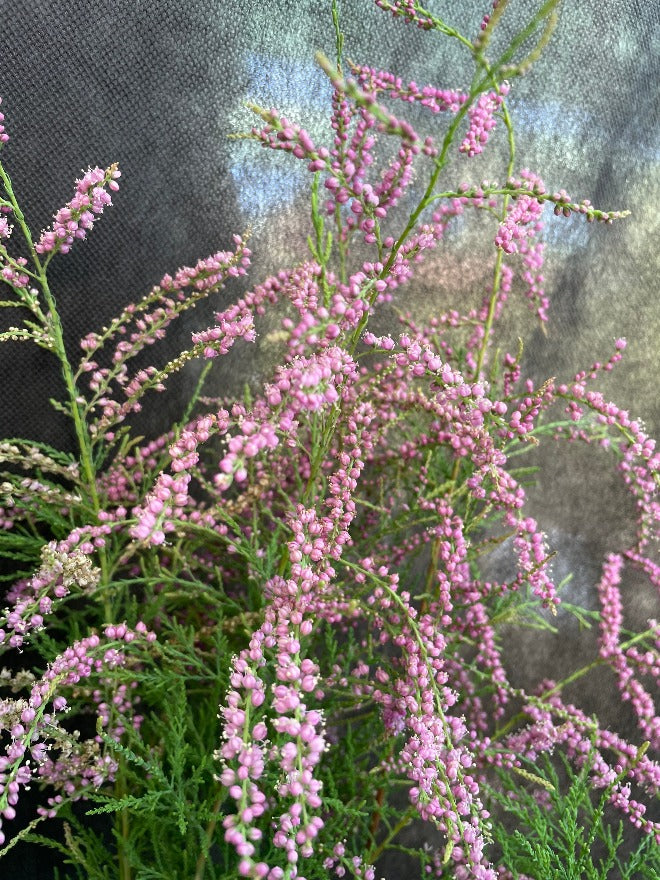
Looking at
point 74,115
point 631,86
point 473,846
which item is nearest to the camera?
point 473,846

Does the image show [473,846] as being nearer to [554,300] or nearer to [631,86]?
[554,300]

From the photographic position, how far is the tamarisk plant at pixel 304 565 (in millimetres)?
449

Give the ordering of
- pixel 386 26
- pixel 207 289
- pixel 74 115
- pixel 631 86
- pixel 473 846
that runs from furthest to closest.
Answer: pixel 631 86 → pixel 386 26 → pixel 74 115 → pixel 207 289 → pixel 473 846

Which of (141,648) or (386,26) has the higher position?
(386,26)

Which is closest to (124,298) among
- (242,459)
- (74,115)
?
(74,115)

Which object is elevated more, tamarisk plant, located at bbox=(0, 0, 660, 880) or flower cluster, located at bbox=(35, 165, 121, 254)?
flower cluster, located at bbox=(35, 165, 121, 254)

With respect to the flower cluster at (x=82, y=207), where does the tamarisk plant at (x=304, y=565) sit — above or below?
below

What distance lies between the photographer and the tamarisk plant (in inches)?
17.7

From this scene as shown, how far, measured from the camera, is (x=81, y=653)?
21.6 inches

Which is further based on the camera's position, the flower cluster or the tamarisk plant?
the flower cluster

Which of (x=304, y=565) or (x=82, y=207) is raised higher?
(x=82, y=207)

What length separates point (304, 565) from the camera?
493 millimetres

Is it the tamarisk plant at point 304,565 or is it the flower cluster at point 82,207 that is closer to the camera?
the tamarisk plant at point 304,565

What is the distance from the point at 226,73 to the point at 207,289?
0.34 metres
